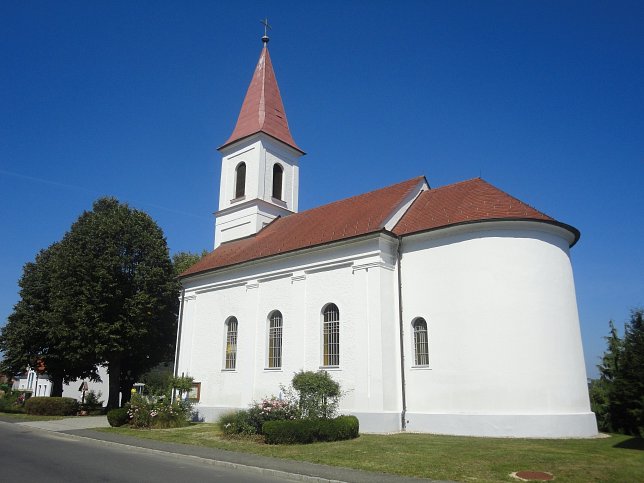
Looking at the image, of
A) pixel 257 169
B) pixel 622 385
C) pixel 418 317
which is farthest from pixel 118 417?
pixel 622 385

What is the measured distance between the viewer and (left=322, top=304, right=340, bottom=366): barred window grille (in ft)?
69.9

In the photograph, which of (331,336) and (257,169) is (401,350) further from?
(257,169)

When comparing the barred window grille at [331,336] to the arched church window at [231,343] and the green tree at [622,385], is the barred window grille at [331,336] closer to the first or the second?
the arched church window at [231,343]

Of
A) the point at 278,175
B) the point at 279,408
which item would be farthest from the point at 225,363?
the point at 278,175

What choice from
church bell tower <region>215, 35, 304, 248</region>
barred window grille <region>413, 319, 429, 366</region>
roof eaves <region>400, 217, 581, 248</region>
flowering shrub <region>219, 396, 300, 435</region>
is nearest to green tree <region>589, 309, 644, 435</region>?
roof eaves <region>400, 217, 581, 248</region>

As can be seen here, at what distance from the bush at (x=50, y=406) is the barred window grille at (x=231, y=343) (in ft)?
37.9

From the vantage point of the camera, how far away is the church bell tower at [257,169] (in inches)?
1226

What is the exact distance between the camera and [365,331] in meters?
20.1

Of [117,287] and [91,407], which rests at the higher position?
[117,287]

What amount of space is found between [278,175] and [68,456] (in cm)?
2208

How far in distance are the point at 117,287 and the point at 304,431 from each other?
1830 centimetres

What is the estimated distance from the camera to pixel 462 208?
20531 mm

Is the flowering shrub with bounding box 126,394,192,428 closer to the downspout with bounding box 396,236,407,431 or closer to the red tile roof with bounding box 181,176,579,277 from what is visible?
the red tile roof with bounding box 181,176,579,277

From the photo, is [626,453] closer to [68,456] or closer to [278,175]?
[68,456]
